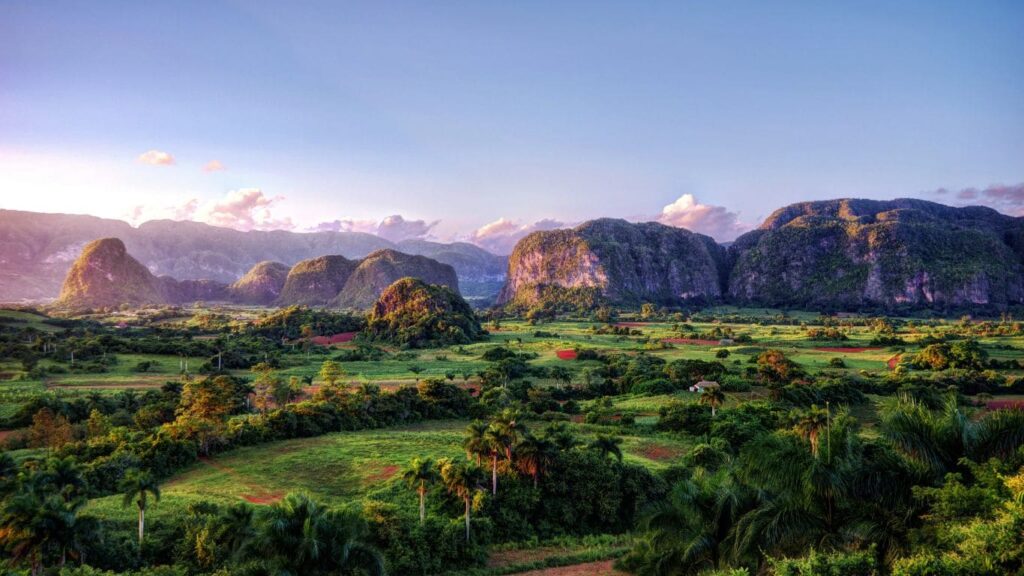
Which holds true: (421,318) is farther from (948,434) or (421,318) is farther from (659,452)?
(948,434)

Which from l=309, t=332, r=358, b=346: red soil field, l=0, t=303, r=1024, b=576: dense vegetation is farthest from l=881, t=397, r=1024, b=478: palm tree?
l=309, t=332, r=358, b=346: red soil field

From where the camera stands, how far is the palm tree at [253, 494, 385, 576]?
16.7m

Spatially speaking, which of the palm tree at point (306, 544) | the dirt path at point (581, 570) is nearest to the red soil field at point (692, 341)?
the dirt path at point (581, 570)

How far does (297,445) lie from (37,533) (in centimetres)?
→ 2724

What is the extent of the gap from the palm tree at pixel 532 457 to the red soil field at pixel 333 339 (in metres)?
88.8

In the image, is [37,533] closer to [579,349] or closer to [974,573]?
[974,573]

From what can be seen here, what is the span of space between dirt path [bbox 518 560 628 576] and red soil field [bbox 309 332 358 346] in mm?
96486

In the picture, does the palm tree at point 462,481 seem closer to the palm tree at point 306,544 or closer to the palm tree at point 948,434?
the palm tree at point 306,544

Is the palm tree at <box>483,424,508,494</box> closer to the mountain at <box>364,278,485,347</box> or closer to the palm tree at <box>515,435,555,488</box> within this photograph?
the palm tree at <box>515,435,555,488</box>

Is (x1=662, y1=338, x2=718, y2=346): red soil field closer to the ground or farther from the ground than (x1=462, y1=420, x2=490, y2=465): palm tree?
closer to the ground

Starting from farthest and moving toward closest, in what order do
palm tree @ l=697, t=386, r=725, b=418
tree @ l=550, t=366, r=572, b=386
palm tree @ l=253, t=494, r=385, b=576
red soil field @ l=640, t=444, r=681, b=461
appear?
1. tree @ l=550, t=366, r=572, b=386
2. palm tree @ l=697, t=386, r=725, b=418
3. red soil field @ l=640, t=444, r=681, b=461
4. palm tree @ l=253, t=494, r=385, b=576

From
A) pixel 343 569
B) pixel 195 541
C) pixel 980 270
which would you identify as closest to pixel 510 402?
pixel 195 541

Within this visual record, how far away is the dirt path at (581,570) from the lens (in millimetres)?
25438

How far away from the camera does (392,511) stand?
92.0 ft
